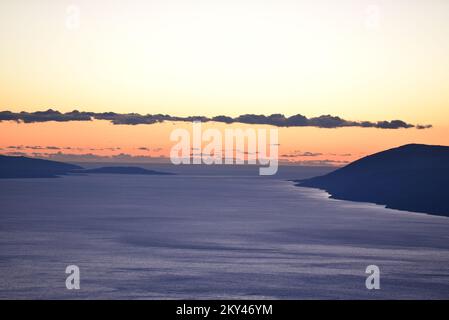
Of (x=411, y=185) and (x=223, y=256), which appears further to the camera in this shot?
(x=411, y=185)

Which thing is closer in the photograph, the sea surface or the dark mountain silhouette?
the sea surface

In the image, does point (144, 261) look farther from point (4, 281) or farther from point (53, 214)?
point (53, 214)

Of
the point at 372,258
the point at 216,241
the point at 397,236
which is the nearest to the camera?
the point at 372,258

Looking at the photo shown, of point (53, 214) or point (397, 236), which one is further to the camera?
point (53, 214)

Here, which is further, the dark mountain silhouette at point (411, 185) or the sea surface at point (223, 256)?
the dark mountain silhouette at point (411, 185)

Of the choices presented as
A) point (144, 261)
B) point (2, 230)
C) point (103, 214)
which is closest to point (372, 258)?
point (144, 261)
